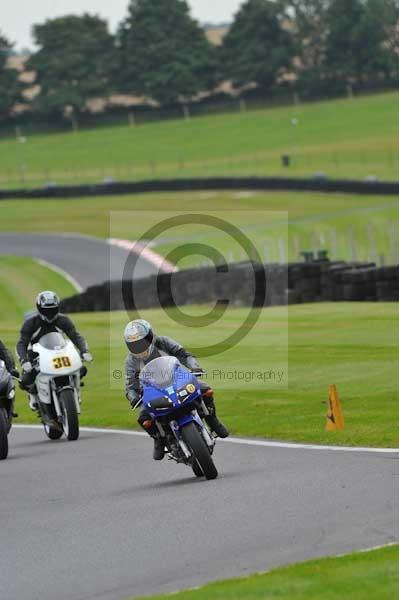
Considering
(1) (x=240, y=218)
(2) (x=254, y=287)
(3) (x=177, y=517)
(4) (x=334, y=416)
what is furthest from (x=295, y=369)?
(1) (x=240, y=218)

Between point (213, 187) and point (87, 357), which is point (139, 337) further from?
point (213, 187)

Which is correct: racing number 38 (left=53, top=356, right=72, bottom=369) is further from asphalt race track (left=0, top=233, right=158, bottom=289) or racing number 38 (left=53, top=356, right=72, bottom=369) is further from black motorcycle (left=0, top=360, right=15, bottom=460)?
asphalt race track (left=0, top=233, right=158, bottom=289)

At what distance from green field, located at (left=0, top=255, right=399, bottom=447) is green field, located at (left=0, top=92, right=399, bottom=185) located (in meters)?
47.0

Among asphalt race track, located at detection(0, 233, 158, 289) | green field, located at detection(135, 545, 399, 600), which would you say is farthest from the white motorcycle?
asphalt race track, located at detection(0, 233, 158, 289)

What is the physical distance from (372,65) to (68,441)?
348 ft

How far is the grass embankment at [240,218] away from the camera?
52.3 m

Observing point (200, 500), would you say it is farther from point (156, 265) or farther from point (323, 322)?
point (156, 265)

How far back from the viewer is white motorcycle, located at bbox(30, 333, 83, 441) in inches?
640

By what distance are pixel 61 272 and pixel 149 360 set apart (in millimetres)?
37888

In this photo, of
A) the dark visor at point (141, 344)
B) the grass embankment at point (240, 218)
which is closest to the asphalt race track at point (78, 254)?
the grass embankment at point (240, 218)

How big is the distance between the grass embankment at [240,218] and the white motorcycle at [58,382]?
28.3 metres

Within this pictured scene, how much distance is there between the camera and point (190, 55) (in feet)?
403

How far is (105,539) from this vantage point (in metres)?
9.82

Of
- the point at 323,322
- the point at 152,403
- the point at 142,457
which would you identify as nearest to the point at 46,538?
the point at 152,403
